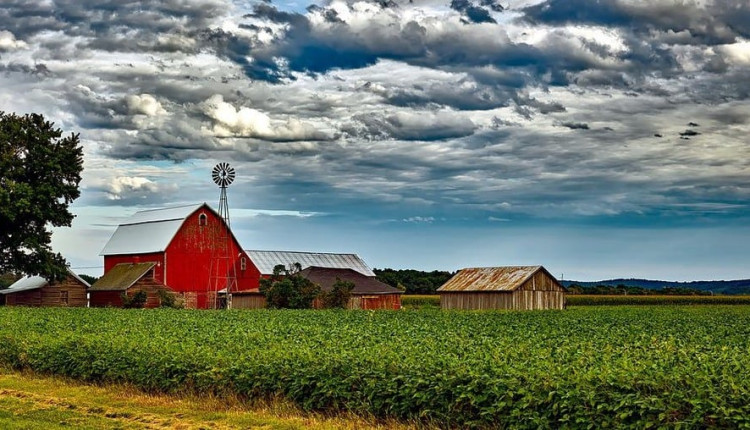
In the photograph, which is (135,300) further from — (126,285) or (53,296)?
(53,296)

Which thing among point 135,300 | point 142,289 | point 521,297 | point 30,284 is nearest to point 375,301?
point 521,297

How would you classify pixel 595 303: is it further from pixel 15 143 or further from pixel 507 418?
Answer: pixel 507 418

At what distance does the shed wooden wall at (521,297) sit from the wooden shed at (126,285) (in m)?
25.1

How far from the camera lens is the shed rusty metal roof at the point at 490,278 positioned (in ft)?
245

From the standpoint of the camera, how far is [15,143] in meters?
65.4

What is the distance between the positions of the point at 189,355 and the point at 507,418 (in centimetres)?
904

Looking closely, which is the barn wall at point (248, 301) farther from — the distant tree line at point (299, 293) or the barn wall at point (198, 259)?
the barn wall at point (198, 259)

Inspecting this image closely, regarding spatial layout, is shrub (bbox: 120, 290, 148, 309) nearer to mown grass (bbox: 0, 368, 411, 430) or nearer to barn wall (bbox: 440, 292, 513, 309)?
barn wall (bbox: 440, 292, 513, 309)

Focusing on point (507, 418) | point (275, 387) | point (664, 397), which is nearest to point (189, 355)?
point (275, 387)

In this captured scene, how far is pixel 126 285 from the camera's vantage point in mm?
70500

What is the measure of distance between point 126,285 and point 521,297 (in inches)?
1302

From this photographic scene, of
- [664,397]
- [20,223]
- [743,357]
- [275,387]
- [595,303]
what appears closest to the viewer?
[664,397]

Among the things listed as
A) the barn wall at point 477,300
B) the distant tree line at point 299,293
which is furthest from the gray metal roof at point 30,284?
the barn wall at point 477,300

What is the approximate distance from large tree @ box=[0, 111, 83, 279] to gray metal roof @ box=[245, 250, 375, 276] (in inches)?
734
